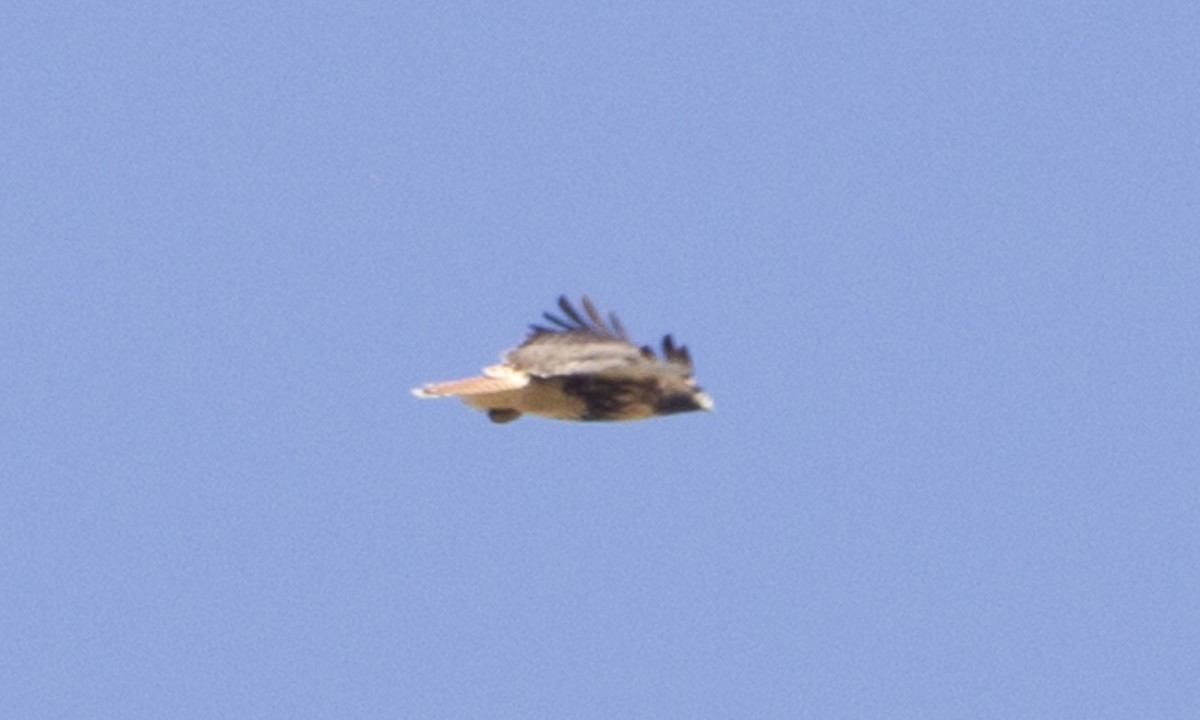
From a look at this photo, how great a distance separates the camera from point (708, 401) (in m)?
22.8

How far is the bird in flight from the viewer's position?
22.4 metres

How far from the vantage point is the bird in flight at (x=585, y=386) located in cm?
2238

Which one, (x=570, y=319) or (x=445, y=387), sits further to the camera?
(x=570, y=319)

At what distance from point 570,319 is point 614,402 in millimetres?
2065

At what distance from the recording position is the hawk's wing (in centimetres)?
2231

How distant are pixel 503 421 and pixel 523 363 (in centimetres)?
48

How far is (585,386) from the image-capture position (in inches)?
883

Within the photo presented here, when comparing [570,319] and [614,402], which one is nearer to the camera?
[614,402]

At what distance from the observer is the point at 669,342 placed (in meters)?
23.3

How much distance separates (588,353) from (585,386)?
53cm

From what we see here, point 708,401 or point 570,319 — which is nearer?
point 708,401

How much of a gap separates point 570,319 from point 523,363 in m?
1.50

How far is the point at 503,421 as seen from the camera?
75.9 ft

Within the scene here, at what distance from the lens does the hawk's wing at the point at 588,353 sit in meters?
22.3
